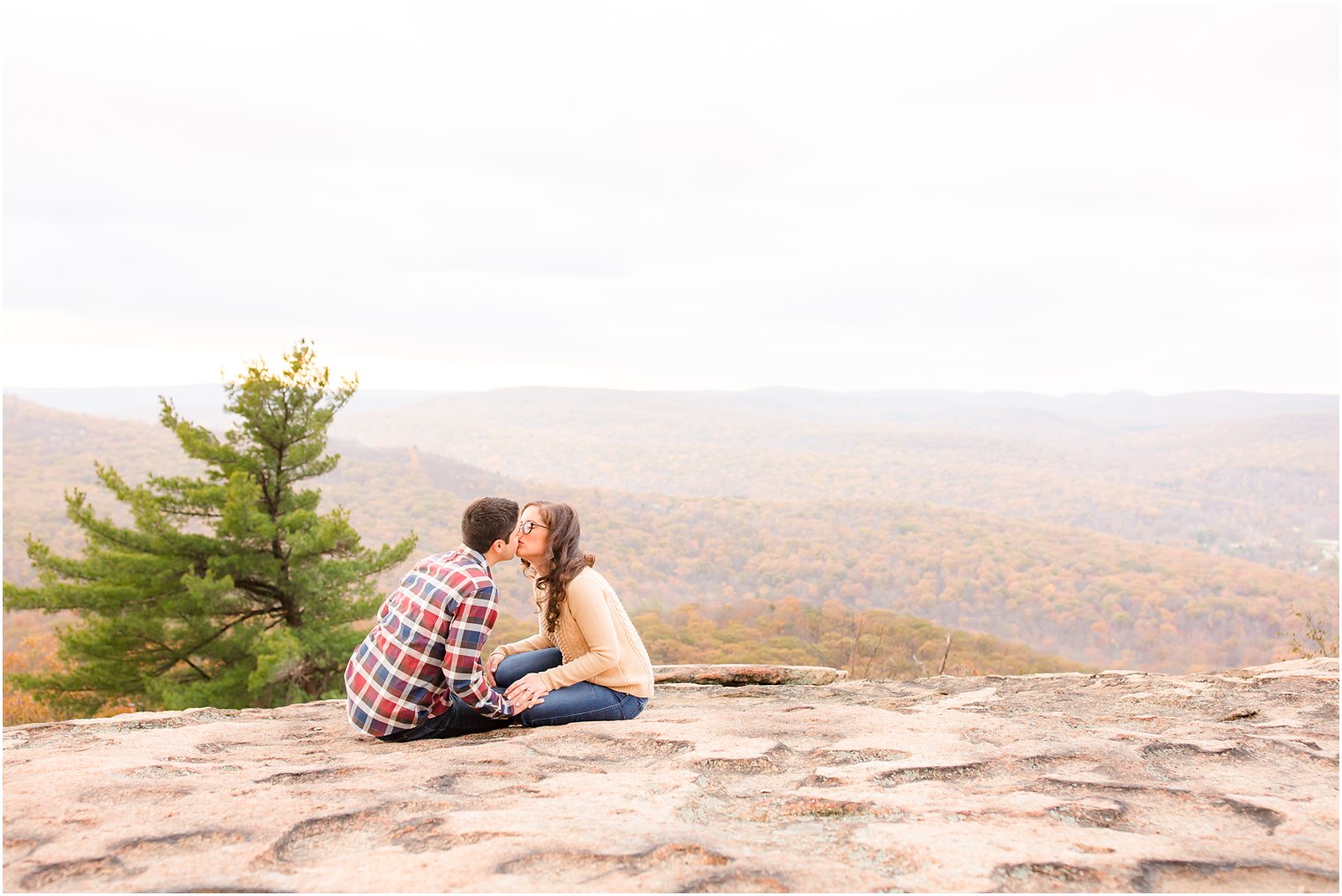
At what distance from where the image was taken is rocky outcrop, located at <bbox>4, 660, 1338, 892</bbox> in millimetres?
2342

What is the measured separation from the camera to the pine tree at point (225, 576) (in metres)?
11.0

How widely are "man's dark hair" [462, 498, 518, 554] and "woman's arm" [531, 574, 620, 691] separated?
56 cm

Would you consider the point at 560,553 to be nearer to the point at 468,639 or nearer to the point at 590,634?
the point at 590,634

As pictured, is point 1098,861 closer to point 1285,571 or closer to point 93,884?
point 93,884

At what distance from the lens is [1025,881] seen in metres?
2.28

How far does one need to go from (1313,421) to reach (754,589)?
10846 centimetres

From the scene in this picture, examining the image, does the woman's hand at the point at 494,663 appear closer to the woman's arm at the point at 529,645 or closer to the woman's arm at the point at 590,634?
the woman's arm at the point at 529,645

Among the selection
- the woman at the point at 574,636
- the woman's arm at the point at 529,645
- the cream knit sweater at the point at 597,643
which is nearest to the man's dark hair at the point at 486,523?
the woman at the point at 574,636

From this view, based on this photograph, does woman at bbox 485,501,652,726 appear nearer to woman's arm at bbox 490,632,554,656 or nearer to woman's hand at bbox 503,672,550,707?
woman's hand at bbox 503,672,550,707

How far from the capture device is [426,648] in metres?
4.05

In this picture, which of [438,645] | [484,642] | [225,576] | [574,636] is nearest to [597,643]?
[574,636]

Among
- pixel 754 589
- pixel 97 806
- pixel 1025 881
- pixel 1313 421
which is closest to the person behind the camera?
pixel 1025 881

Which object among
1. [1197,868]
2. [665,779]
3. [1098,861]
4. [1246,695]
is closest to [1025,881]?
[1098,861]

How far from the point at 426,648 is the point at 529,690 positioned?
0.74 metres
